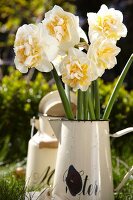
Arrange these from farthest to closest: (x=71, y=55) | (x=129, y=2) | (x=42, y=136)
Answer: (x=129, y=2)
(x=42, y=136)
(x=71, y=55)

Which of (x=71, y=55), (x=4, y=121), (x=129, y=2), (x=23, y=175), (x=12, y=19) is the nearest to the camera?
(x=71, y=55)

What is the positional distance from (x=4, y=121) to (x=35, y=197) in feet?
4.18

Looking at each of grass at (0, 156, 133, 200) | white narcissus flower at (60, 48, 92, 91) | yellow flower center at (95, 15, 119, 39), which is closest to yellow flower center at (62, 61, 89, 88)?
white narcissus flower at (60, 48, 92, 91)

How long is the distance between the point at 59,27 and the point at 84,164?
1.21 ft

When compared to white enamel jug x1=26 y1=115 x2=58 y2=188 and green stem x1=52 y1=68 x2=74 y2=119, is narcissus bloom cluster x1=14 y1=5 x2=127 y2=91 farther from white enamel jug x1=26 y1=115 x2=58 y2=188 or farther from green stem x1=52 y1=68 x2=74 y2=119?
white enamel jug x1=26 y1=115 x2=58 y2=188

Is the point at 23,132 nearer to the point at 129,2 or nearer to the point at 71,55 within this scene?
the point at 71,55

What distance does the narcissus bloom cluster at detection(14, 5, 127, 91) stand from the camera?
51.9 inches

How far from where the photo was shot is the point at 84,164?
137cm

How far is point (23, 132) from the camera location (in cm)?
263

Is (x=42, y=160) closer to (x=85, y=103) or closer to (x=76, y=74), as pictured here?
(x=85, y=103)

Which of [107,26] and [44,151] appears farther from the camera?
[44,151]

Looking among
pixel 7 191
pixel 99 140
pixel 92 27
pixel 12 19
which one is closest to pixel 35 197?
pixel 7 191

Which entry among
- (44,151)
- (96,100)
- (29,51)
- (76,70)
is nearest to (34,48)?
(29,51)

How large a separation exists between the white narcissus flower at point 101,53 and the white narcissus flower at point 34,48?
3.8 inches
